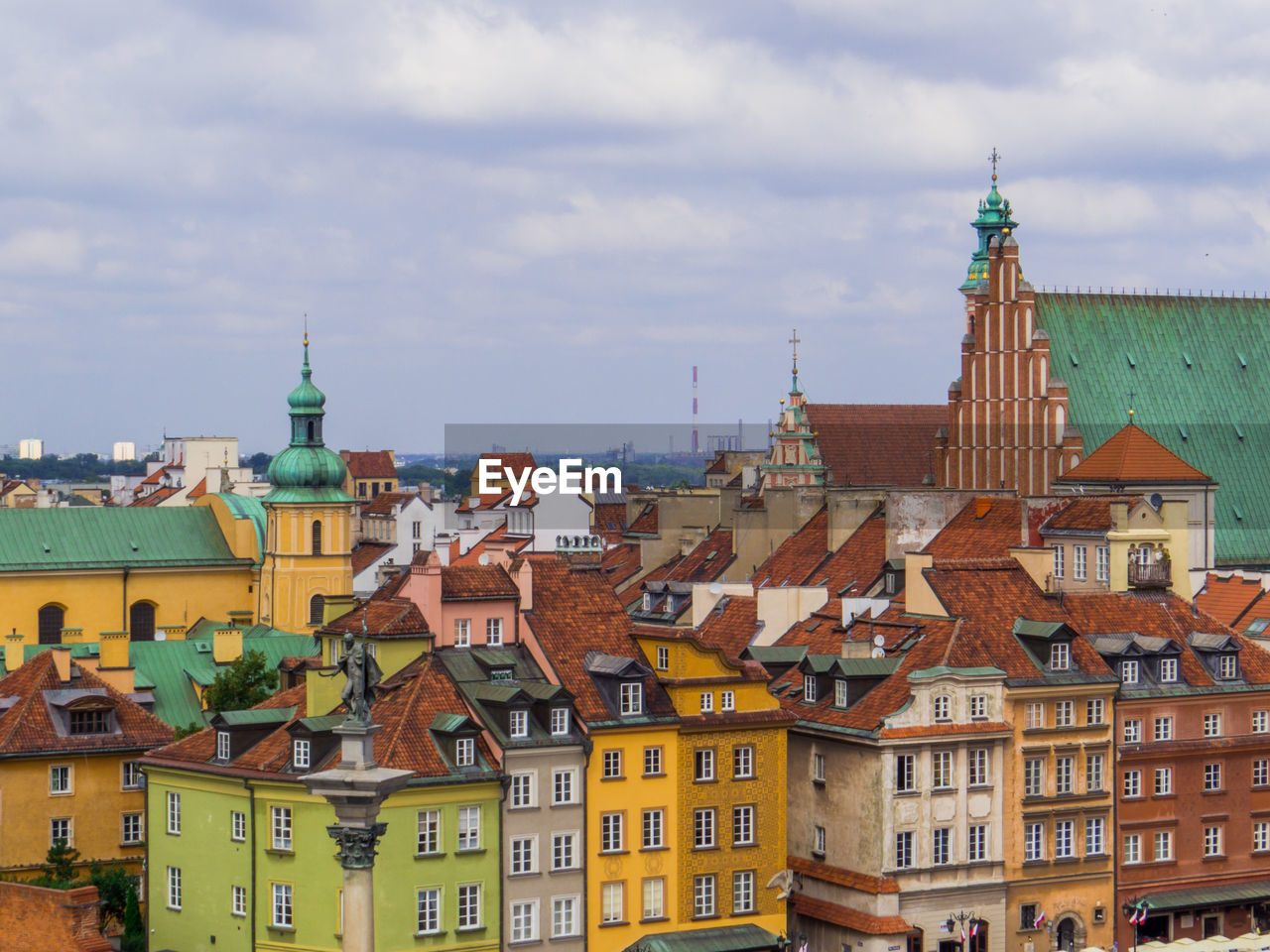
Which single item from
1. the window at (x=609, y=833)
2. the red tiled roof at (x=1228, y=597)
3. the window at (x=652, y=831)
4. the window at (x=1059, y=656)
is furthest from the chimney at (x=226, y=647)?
the red tiled roof at (x=1228, y=597)

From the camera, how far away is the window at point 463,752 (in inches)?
2731

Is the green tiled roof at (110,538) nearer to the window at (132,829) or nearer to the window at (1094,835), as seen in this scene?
the window at (132,829)

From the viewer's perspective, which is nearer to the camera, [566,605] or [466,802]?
[466,802]

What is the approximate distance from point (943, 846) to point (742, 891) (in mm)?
6196

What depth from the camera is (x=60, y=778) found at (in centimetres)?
7856

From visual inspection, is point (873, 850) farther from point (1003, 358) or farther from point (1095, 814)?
point (1003, 358)

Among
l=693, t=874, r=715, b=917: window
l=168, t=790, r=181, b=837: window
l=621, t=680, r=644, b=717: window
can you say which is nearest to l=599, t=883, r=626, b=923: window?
l=693, t=874, r=715, b=917: window

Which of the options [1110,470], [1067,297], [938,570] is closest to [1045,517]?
[938,570]

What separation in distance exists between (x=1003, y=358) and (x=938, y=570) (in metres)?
45.8

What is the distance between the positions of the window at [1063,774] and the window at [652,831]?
12.9 m

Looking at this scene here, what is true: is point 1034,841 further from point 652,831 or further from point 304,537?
point 304,537

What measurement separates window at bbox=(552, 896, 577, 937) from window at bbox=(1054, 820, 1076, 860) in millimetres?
15761

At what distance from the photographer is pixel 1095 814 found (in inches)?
3061

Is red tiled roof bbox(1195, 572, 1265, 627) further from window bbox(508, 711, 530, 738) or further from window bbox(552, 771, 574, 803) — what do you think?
window bbox(508, 711, 530, 738)
